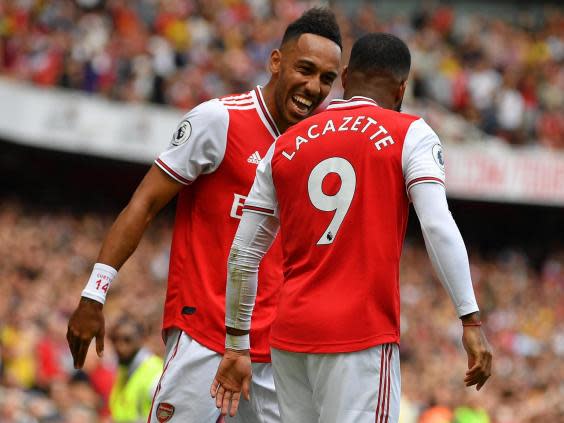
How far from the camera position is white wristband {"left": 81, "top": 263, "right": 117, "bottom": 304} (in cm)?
476

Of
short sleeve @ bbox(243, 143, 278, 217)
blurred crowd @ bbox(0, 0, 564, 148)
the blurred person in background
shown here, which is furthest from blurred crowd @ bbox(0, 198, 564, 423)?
short sleeve @ bbox(243, 143, 278, 217)

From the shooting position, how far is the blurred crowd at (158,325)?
10.6 metres

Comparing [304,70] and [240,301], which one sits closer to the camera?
[240,301]

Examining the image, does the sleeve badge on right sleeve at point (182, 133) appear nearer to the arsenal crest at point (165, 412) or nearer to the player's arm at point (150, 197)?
the player's arm at point (150, 197)

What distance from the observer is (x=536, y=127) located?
21.0 meters

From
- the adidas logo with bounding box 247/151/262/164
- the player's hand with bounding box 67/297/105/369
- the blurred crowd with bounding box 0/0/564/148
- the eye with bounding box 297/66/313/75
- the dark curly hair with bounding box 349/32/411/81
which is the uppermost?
the blurred crowd with bounding box 0/0/564/148

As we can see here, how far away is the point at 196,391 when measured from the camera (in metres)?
4.89

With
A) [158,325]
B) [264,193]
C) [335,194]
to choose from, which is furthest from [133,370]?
[158,325]

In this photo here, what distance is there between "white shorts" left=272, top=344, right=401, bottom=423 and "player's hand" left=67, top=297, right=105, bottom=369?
3.07ft

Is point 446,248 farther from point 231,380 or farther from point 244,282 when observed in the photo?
point 231,380

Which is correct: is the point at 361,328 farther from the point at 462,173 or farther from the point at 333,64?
the point at 462,173

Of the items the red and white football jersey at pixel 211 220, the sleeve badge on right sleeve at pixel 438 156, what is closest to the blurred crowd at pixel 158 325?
the red and white football jersey at pixel 211 220

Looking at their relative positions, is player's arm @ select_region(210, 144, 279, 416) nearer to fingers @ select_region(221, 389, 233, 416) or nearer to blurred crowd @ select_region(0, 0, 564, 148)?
fingers @ select_region(221, 389, 233, 416)

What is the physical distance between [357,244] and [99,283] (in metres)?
1.22
